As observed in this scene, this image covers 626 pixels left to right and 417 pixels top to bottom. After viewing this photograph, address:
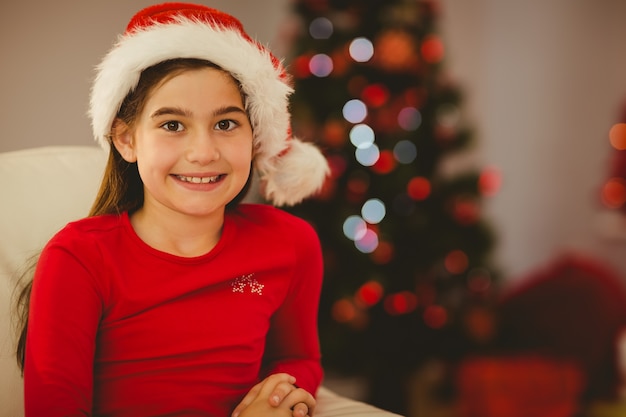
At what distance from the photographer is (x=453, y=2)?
332cm

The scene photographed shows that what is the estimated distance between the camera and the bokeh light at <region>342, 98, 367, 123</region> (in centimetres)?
247

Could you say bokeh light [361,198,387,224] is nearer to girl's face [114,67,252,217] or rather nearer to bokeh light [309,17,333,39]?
bokeh light [309,17,333,39]

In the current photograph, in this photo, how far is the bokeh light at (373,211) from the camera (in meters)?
2.53

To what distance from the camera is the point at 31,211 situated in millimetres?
1060

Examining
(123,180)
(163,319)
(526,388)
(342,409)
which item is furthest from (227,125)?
(526,388)

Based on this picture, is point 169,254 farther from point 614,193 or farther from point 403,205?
point 614,193

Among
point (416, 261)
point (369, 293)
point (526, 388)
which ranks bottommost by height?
point (526, 388)

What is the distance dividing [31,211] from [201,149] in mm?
330

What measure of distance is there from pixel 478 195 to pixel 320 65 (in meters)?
0.84

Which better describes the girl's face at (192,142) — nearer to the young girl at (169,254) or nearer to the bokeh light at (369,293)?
the young girl at (169,254)

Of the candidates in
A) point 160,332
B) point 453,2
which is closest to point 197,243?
point 160,332

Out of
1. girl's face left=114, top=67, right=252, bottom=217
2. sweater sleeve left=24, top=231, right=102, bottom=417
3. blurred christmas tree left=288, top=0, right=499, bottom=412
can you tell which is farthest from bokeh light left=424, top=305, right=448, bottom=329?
sweater sleeve left=24, top=231, right=102, bottom=417

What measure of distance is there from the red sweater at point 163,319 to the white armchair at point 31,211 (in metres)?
0.11

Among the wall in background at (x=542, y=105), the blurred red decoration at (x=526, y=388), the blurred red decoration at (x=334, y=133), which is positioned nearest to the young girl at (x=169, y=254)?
the blurred red decoration at (x=334, y=133)
